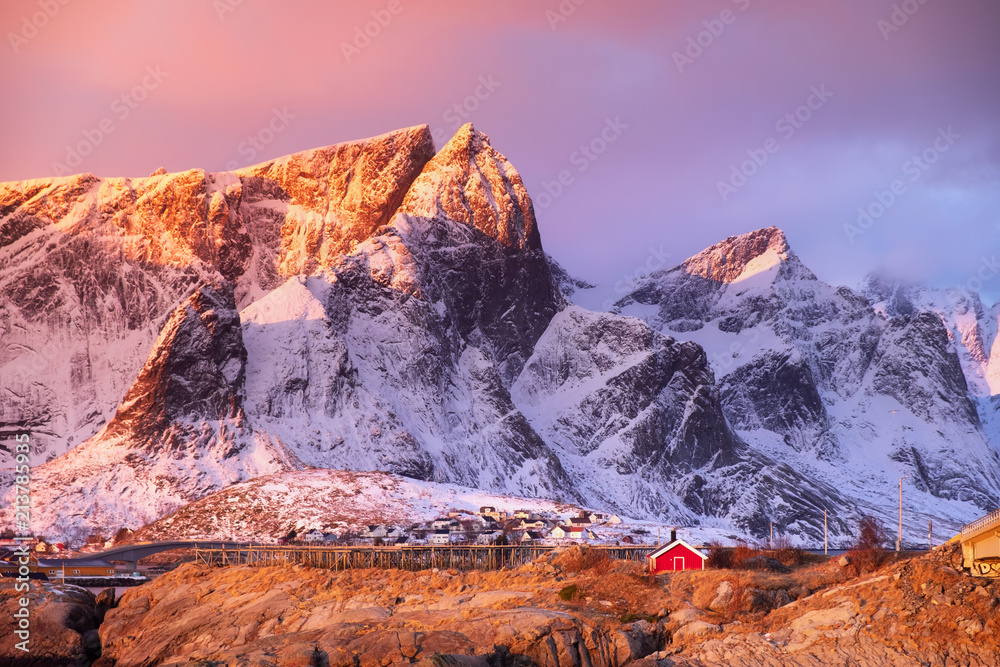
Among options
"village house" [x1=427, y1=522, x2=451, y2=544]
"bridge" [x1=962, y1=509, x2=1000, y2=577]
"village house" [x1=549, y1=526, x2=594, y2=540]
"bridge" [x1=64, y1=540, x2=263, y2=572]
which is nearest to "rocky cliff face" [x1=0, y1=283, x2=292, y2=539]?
"bridge" [x1=64, y1=540, x2=263, y2=572]

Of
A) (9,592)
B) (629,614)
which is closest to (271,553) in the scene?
(9,592)

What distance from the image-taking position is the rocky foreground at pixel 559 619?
4556cm

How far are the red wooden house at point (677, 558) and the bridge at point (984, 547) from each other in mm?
27272

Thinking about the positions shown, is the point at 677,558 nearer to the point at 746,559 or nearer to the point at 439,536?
the point at 746,559

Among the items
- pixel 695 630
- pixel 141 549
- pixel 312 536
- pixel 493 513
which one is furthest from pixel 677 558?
pixel 141 549

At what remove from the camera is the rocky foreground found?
149 feet

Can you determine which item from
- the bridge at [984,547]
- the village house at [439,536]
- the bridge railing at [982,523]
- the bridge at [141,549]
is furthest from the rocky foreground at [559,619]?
the bridge at [141,549]

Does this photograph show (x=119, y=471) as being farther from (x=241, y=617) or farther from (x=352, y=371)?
(x=241, y=617)

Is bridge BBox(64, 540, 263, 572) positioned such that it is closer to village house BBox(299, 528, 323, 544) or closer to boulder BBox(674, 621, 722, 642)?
village house BBox(299, 528, 323, 544)

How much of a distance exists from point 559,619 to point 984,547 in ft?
61.1

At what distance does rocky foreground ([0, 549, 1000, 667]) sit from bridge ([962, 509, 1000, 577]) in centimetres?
101

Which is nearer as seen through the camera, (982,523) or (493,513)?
(982,523)

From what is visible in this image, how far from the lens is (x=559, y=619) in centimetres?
5294

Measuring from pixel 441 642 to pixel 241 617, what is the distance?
21488mm
